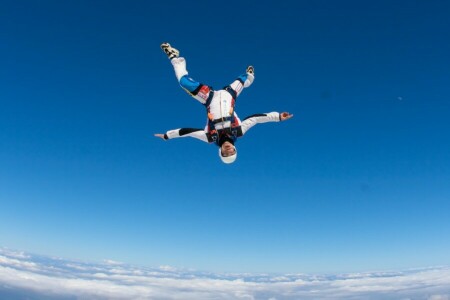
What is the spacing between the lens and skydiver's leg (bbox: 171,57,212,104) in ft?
21.5

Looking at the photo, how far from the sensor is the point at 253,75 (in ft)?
24.6

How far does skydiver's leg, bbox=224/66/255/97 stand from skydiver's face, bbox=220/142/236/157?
1250 millimetres

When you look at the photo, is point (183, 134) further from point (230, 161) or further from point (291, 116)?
point (291, 116)

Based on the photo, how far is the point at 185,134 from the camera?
661 cm

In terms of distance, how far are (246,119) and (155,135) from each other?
1.90 meters

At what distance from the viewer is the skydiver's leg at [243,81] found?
6.91 meters

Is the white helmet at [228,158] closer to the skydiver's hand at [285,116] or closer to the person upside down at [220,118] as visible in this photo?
the person upside down at [220,118]

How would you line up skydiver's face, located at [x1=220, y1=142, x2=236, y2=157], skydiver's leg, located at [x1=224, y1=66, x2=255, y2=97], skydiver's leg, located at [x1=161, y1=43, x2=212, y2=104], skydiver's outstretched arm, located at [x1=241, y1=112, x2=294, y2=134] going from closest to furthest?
1. skydiver's face, located at [x1=220, y1=142, x2=236, y2=157]
2. skydiver's outstretched arm, located at [x1=241, y1=112, x2=294, y2=134]
3. skydiver's leg, located at [x1=161, y1=43, x2=212, y2=104]
4. skydiver's leg, located at [x1=224, y1=66, x2=255, y2=97]

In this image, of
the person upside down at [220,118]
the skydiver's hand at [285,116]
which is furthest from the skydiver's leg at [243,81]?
the skydiver's hand at [285,116]

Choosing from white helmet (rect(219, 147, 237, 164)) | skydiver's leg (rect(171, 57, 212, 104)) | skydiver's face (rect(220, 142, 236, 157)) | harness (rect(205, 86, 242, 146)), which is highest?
skydiver's leg (rect(171, 57, 212, 104))

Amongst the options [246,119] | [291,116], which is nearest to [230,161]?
[246,119]

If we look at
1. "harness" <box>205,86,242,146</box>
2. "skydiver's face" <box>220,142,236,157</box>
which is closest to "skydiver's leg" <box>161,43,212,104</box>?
"harness" <box>205,86,242,146</box>

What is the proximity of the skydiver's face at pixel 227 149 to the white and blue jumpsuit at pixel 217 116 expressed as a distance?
0.15 meters

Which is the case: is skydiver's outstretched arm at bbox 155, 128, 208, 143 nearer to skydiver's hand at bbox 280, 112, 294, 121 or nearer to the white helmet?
the white helmet
